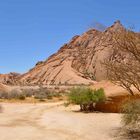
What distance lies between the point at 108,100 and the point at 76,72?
281 feet

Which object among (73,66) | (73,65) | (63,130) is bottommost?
(63,130)

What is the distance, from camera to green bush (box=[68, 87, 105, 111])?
32562 mm

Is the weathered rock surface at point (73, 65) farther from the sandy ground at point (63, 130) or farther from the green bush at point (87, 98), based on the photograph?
the sandy ground at point (63, 130)

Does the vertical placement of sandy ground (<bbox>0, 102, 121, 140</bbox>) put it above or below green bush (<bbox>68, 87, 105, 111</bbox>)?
below

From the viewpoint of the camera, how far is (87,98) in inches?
1316

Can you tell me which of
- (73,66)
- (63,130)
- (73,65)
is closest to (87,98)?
(63,130)

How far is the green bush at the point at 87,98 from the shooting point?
107 feet

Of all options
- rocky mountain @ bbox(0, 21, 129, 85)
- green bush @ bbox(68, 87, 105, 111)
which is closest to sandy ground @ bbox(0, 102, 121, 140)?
green bush @ bbox(68, 87, 105, 111)

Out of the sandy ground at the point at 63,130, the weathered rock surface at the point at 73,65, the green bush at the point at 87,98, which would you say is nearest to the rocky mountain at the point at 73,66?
the weathered rock surface at the point at 73,65

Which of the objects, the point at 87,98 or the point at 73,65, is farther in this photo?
the point at 73,65

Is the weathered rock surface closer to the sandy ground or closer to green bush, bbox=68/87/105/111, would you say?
green bush, bbox=68/87/105/111

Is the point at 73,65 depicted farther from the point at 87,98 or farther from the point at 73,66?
the point at 87,98

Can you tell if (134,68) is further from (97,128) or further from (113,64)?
(97,128)

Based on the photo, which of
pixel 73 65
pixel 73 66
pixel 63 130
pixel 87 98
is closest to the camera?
pixel 63 130
